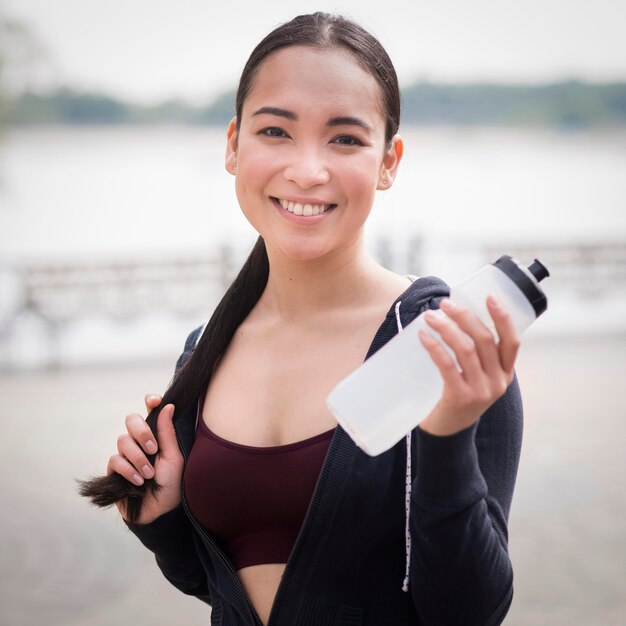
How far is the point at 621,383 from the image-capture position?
20.6 ft

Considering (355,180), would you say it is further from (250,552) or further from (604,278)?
(604,278)

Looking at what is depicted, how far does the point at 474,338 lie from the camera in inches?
30.2

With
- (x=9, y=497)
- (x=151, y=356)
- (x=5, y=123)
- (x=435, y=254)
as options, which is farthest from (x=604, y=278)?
(x=5, y=123)

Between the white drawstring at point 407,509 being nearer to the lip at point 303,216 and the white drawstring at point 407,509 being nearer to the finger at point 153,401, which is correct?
the lip at point 303,216

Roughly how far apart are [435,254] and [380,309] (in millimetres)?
7400

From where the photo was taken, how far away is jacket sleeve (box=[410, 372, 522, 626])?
33.0 inches

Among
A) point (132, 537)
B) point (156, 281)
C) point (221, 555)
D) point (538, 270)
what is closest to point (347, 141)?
point (538, 270)

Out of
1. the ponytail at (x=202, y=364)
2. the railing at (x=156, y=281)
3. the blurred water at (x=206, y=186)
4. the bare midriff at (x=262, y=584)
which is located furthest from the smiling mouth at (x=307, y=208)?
the blurred water at (x=206, y=186)

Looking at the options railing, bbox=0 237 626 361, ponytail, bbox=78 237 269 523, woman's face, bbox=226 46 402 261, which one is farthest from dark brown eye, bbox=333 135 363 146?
railing, bbox=0 237 626 361

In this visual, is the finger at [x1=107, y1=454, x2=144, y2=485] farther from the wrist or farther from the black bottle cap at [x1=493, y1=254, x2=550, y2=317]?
the black bottle cap at [x1=493, y1=254, x2=550, y2=317]

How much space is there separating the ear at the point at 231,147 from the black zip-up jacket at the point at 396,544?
0.35 m

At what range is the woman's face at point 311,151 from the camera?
1.04 metres

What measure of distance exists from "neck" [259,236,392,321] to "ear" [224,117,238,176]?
0.14m

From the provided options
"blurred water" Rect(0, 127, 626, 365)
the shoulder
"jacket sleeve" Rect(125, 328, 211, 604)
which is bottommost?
"jacket sleeve" Rect(125, 328, 211, 604)
